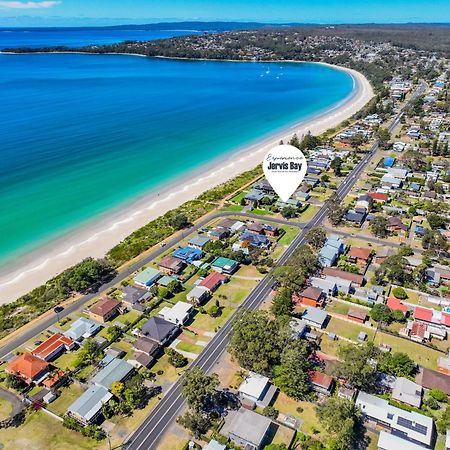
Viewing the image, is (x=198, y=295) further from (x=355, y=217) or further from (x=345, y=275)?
(x=355, y=217)

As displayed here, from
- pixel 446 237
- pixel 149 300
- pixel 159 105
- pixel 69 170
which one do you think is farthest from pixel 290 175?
pixel 159 105

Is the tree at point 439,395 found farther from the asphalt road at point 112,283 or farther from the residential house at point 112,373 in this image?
the asphalt road at point 112,283

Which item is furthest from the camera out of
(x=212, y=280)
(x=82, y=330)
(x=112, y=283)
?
(x=112, y=283)

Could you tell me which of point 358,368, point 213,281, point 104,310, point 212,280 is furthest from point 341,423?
point 104,310

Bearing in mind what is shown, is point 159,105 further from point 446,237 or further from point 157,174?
point 446,237

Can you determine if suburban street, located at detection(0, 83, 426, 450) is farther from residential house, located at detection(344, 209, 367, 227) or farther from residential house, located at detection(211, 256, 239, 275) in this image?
residential house, located at detection(211, 256, 239, 275)

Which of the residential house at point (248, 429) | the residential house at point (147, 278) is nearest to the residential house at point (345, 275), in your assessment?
the residential house at point (147, 278)

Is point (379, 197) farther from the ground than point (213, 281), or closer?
farther from the ground

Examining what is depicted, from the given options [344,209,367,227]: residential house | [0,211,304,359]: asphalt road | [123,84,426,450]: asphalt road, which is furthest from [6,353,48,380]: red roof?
[344,209,367,227]: residential house
